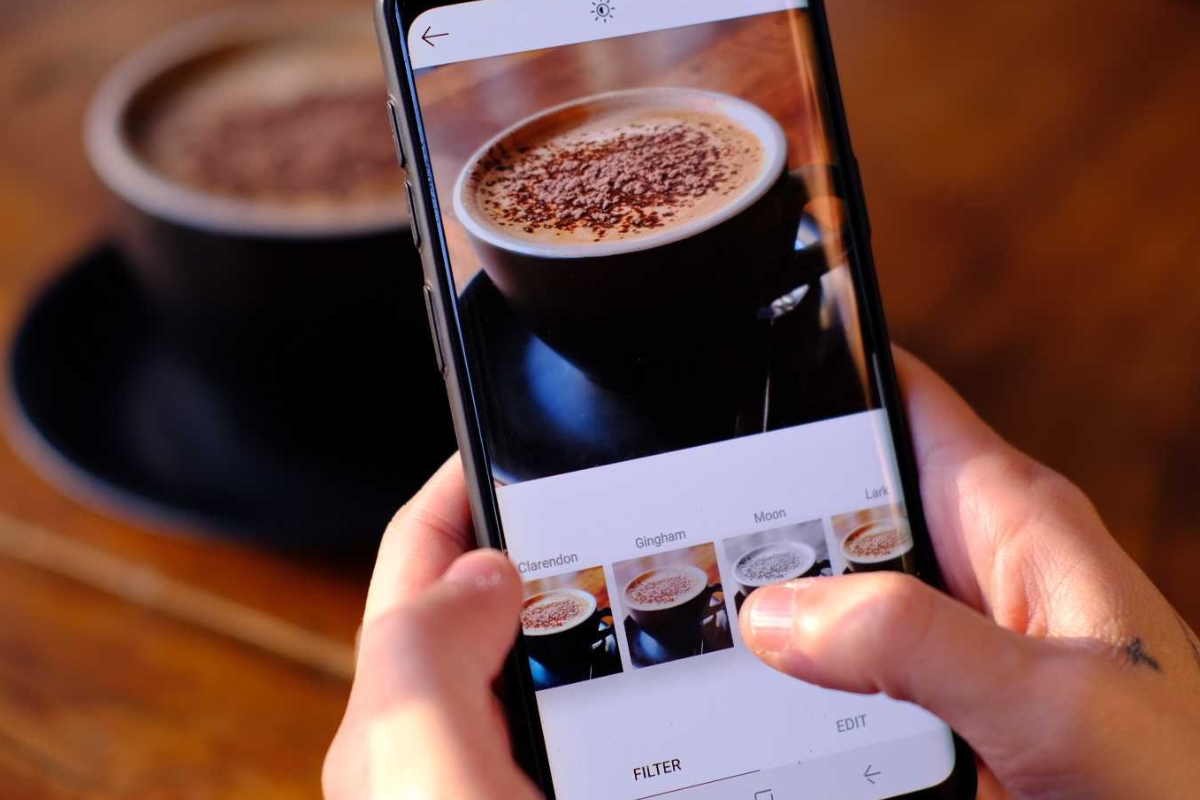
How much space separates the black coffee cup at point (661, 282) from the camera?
34 cm

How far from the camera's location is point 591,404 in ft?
1.12

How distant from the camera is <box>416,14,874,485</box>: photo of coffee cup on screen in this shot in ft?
1.10

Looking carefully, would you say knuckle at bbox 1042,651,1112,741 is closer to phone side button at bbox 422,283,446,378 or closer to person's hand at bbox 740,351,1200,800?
person's hand at bbox 740,351,1200,800

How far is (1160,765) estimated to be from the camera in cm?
27

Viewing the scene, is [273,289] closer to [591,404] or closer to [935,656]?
[591,404]

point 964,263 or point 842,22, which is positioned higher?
point 842,22

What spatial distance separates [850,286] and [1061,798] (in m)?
0.16

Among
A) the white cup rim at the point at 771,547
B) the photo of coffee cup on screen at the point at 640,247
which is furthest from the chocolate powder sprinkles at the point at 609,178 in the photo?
the white cup rim at the point at 771,547

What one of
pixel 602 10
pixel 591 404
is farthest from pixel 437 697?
pixel 602 10

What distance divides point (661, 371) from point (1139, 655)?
0.15 metres

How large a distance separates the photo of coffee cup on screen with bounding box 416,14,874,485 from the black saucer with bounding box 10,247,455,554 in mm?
129

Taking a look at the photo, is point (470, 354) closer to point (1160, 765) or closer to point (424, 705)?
point (424, 705)

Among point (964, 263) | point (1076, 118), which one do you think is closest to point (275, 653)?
point (964, 263)

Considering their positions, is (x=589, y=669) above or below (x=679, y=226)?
below
